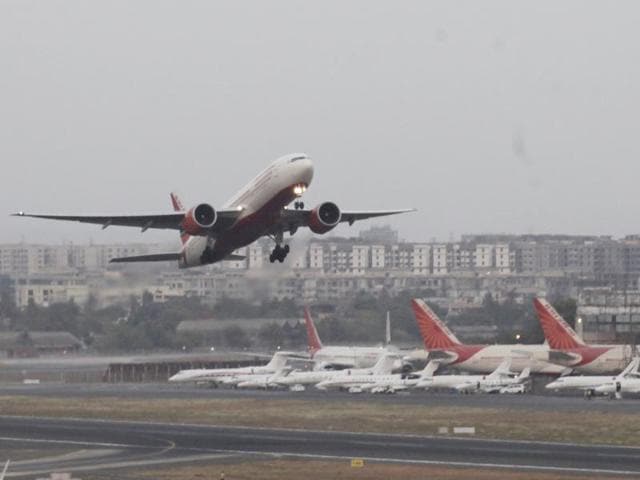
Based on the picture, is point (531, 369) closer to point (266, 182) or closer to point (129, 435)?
point (129, 435)

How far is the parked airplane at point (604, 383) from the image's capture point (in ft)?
361

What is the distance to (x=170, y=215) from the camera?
7256cm

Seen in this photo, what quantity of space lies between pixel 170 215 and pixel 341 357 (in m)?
75.4

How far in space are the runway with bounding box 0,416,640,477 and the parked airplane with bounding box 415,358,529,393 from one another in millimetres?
36962

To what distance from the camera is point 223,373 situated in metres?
134

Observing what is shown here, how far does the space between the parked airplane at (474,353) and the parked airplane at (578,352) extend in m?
1.44

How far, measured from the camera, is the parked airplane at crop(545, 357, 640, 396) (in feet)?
361

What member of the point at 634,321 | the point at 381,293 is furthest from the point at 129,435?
the point at 381,293

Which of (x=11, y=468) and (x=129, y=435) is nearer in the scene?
(x=11, y=468)

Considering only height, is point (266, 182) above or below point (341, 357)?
above

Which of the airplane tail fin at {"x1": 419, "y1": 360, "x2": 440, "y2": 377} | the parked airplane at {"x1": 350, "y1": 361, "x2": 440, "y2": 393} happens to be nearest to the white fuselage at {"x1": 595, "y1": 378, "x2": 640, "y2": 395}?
the parked airplane at {"x1": 350, "y1": 361, "x2": 440, "y2": 393}

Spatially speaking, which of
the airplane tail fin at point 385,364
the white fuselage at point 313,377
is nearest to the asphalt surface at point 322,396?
the white fuselage at point 313,377

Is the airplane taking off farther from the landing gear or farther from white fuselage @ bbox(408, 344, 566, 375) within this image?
white fuselage @ bbox(408, 344, 566, 375)

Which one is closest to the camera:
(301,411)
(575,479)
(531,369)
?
(575,479)
